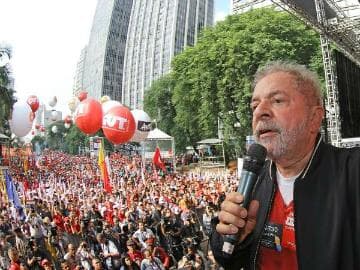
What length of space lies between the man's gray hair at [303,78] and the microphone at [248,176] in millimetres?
316

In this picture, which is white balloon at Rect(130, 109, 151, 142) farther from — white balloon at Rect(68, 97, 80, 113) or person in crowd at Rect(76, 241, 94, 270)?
person in crowd at Rect(76, 241, 94, 270)

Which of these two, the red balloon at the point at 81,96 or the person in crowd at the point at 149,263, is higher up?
the red balloon at the point at 81,96

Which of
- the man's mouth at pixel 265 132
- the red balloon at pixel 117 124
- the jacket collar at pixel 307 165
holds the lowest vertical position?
the jacket collar at pixel 307 165

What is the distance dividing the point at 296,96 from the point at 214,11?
11639 centimetres

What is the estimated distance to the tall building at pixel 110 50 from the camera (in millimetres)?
112312

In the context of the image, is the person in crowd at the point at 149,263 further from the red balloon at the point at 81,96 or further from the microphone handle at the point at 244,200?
the red balloon at the point at 81,96

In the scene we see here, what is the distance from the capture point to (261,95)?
1.70 m

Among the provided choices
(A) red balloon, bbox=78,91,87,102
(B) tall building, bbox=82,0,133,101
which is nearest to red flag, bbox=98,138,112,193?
(A) red balloon, bbox=78,91,87,102

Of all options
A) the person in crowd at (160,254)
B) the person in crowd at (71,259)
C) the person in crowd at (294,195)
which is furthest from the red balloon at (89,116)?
the person in crowd at (294,195)

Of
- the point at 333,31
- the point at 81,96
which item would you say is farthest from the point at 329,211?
the point at 81,96

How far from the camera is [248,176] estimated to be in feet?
5.27

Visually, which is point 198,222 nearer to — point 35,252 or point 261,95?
point 35,252

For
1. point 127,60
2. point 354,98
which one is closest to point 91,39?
point 127,60

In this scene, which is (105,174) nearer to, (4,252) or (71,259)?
(4,252)
